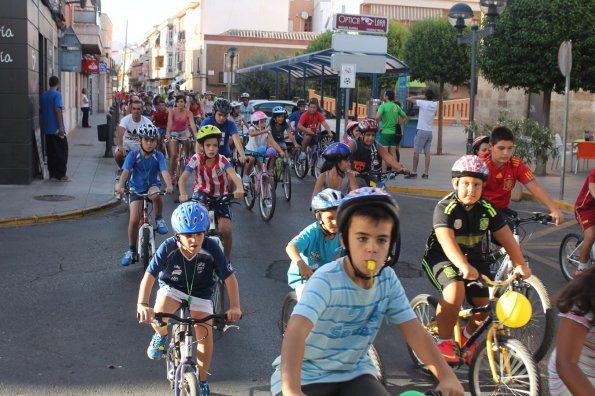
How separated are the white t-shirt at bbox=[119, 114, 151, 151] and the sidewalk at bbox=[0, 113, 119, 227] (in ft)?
3.37

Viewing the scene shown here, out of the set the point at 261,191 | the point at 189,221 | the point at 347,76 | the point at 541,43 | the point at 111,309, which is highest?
the point at 541,43

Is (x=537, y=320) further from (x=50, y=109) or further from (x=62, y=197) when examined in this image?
(x=50, y=109)

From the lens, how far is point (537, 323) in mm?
5910

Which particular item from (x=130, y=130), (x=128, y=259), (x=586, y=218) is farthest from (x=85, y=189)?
(x=586, y=218)

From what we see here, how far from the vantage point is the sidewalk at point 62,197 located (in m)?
12.3

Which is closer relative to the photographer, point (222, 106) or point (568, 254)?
point (568, 254)

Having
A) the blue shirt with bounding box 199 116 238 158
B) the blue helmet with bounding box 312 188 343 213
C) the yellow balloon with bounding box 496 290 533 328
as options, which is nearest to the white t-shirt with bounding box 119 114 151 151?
the blue shirt with bounding box 199 116 238 158

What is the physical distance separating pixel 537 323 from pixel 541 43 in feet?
48.2

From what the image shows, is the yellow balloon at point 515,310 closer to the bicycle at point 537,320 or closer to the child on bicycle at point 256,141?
the bicycle at point 537,320

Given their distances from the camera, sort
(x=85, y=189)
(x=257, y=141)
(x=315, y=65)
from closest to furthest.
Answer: (x=257, y=141) < (x=85, y=189) < (x=315, y=65)

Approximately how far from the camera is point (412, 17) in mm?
64000

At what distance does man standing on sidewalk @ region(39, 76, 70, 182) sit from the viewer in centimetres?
1619

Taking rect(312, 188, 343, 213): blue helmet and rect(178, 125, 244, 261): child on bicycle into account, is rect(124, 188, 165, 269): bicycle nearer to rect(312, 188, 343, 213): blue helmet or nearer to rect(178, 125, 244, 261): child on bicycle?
rect(178, 125, 244, 261): child on bicycle

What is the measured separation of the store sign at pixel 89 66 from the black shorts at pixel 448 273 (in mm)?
35496
